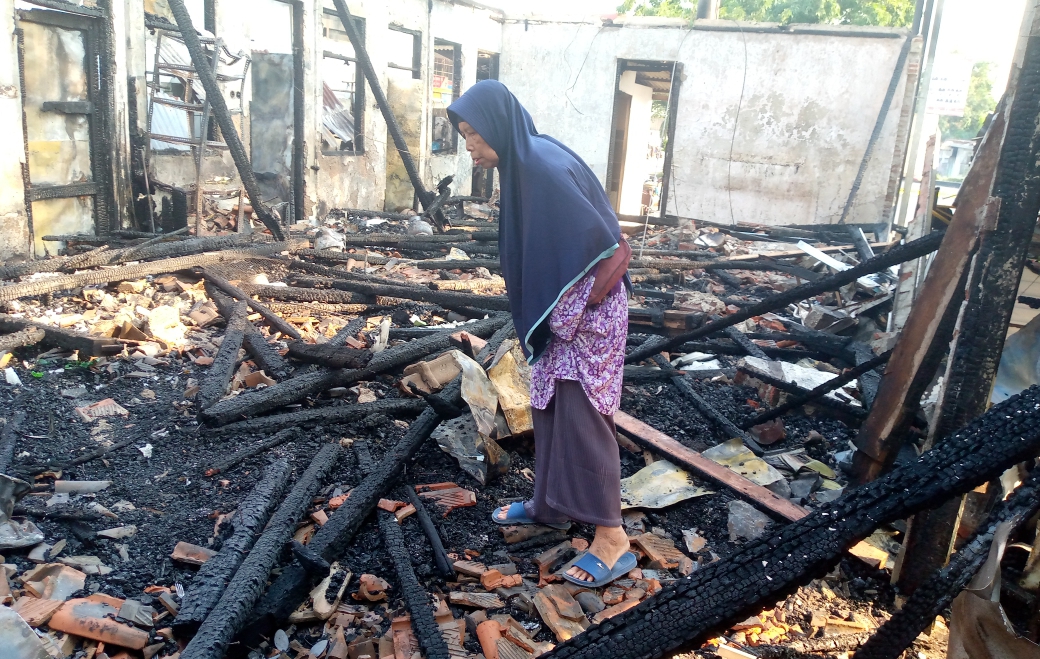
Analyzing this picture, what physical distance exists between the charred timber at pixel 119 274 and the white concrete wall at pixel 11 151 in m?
2.13

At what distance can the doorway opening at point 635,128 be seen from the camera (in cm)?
1602

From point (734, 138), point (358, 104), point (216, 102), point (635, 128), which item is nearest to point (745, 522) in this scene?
point (216, 102)

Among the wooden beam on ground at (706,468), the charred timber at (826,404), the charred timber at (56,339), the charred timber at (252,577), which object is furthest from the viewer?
the charred timber at (56,339)

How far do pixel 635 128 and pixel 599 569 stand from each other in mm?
16593

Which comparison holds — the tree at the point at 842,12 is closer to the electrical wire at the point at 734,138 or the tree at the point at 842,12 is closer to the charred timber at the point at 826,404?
the electrical wire at the point at 734,138

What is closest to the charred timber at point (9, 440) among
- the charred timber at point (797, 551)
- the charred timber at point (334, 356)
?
the charred timber at point (334, 356)

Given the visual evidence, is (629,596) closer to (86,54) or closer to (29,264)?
(29,264)

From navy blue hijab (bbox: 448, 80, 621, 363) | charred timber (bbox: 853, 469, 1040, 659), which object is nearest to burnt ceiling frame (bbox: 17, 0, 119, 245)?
navy blue hijab (bbox: 448, 80, 621, 363)

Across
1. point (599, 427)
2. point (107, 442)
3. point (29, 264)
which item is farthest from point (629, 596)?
point (29, 264)

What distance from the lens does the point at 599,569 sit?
10.3 ft

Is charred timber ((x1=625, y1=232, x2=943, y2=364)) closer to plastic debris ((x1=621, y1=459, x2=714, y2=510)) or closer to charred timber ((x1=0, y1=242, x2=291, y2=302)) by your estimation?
plastic debris ((x1=621, y1=459, x2=714, y2=510))

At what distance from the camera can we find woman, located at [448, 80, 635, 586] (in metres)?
2.88

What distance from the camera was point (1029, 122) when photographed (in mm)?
2506

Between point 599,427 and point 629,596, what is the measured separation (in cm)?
72
